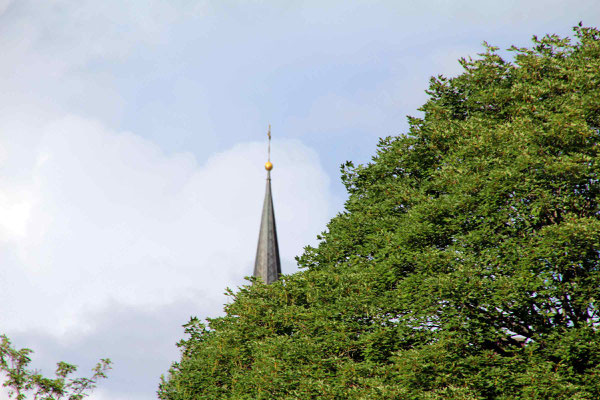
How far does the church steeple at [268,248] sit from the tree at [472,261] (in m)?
41.5

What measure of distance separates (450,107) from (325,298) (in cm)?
900

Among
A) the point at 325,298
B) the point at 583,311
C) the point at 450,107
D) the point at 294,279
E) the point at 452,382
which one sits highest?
the point at 450,107

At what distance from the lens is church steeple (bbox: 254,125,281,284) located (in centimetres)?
7019

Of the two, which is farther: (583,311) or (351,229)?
(351,229)

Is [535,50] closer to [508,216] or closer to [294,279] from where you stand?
[508,216]

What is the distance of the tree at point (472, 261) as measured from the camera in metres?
19.2

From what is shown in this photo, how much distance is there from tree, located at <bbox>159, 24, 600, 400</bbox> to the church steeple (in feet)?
136

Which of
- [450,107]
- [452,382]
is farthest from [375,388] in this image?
[450,107]

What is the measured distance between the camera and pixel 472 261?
20.1m

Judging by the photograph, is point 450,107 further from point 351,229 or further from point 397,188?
point 351,229

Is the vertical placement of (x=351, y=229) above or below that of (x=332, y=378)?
above

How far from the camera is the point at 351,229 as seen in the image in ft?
90.6

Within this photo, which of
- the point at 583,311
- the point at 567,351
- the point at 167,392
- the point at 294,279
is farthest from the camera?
the point at 167,392

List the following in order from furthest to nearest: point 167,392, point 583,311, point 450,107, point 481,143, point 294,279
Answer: point 167,392, point 294,279, point 450,107, point 481,143, point 583,311
